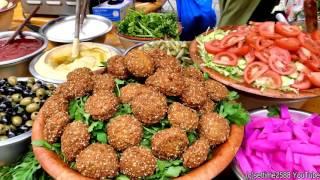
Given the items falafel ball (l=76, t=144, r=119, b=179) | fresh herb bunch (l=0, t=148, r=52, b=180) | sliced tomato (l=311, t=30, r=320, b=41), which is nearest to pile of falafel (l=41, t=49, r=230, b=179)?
falafel ball (l=76, t=144, r=119, b=179)

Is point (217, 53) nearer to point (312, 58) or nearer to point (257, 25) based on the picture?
point (257, 25)

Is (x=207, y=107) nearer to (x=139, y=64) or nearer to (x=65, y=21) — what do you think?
(x=139, y=64)

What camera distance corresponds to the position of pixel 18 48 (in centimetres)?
232

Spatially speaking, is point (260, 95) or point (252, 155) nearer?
point (252, 155)

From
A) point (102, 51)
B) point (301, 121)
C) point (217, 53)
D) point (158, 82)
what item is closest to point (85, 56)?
point (102, 51)

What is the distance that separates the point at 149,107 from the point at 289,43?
1094mm

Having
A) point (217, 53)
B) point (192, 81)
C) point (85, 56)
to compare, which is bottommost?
point (85, 56)

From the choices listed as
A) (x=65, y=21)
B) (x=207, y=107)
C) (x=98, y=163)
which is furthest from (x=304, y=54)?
(x=65, y=21)

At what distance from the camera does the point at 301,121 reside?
154cm

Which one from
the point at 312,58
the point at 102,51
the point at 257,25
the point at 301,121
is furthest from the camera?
the point at 102,51

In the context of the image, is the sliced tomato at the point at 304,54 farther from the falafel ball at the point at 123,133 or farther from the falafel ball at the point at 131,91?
the falafel ball at the point at 123,133

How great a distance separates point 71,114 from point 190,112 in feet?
1.51

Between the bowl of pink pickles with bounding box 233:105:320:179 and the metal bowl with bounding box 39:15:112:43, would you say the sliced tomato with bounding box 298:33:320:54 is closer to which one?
the bowl of pink pickles with bounding box 233:105:320:179

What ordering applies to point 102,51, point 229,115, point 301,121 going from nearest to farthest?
point 229,115 → point 301,121 → point 102,51
